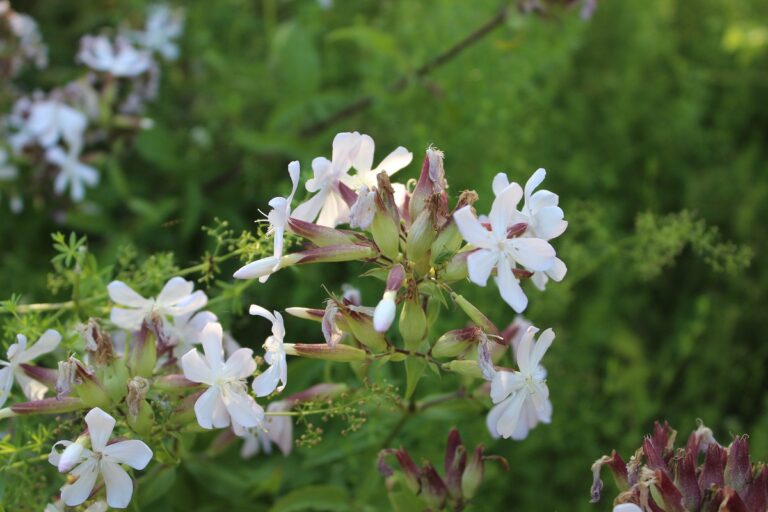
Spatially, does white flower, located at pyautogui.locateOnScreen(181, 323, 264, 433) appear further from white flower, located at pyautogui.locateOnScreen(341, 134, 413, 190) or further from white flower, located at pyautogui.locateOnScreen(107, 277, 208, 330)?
white flower, located at pyautogui.locateOnScreen(341, 134, 413, 190)

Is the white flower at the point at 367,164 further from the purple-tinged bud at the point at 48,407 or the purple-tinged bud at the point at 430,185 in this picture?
the purple-tinged bud at the point at 48,407

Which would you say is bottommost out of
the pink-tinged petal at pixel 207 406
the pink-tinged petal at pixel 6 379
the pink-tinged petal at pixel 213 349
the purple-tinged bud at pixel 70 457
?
the pink-tinged petal at pixel 6 379

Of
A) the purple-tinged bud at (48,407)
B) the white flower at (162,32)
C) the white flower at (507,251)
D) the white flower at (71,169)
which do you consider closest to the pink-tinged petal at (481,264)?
the white flower at (507,251)

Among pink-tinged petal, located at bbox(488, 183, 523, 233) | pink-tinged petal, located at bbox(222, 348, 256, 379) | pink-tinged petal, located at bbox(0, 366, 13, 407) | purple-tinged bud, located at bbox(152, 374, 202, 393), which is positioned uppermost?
pink-tinged petal, located at bbox(488, 183, 523, 233)

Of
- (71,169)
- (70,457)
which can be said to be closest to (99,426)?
(70,457)

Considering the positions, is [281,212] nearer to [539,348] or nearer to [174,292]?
[174,292]

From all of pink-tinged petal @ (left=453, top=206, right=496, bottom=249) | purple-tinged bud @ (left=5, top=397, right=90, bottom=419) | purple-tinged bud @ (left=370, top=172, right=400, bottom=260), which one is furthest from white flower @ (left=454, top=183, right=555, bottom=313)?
purple-tinged bud @ (left=5, top=397, right=90, bottom=419)
